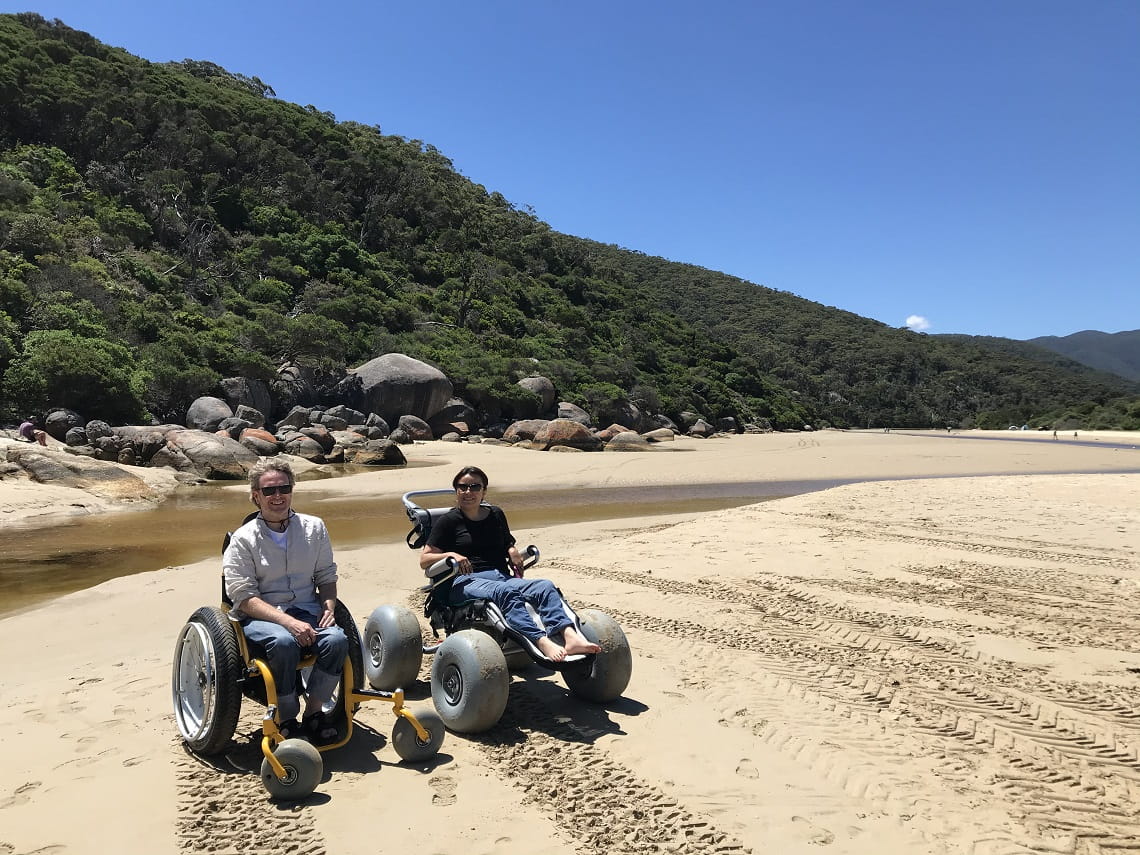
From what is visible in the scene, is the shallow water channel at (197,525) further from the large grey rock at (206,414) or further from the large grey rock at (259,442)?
the large grey rock at (206,414)

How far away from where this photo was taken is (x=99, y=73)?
173 ft

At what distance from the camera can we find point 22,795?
346 cm

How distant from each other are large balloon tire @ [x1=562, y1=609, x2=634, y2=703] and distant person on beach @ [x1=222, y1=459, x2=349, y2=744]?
1514mm

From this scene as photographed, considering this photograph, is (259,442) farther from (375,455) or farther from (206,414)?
(206,414)

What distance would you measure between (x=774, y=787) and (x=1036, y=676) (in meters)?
2.86

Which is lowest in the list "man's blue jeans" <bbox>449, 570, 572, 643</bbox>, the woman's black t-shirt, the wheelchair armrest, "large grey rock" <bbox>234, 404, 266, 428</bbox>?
"man's blue jeans" <bbox>449, 570, 572, 643</bbox>

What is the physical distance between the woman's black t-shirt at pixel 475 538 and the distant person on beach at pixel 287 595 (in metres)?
1.11

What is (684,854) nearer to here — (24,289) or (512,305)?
(24,289)

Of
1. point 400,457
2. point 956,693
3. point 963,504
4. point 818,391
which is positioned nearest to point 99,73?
point 400,457

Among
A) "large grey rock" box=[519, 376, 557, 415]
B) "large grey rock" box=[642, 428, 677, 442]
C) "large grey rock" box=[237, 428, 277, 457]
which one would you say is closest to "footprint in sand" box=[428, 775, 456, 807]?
"large grey rock" box=[237, 428, 277, 457]

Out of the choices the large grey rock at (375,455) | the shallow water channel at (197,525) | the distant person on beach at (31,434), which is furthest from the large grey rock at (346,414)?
the shallow water channel at (197,525)

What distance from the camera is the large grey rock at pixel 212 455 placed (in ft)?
63.6

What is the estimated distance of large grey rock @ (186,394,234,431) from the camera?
2580cm

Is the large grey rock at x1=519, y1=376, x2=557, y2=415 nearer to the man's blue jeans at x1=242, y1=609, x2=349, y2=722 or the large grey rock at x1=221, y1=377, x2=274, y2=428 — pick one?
the large grey rock at x1=221, y1=377, x2=274, y2=428
